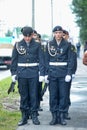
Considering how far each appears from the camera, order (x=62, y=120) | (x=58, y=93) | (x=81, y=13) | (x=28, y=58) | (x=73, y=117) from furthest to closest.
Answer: (x=81, y=13) < (x=73, y=117) < (x=58, y=93) < (x=62, y=120) < (x=28, y=58)

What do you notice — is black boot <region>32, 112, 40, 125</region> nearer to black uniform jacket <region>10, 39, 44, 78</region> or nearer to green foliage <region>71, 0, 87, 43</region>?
black uniform jacket <region>10, 39, 44, 78</region>

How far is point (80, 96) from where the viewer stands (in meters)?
14.8

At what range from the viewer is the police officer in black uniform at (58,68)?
31.0 ft

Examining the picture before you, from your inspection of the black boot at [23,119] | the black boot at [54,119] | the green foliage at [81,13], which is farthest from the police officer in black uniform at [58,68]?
the green foliage at [81,13]

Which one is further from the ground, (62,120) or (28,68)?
(28,68)

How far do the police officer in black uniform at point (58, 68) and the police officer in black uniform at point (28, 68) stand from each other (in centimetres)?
19

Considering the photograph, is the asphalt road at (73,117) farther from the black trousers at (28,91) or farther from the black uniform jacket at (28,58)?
the black uniform jacket at (28,58)

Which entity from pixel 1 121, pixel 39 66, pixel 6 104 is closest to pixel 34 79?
pixel 39 66

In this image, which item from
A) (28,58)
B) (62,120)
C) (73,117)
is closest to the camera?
(28,58)

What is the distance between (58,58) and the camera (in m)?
9.45

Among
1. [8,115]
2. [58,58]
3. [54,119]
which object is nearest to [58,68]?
[58,58]

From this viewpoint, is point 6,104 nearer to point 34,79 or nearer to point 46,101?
point 46,101

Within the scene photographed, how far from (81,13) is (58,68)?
87.1ft

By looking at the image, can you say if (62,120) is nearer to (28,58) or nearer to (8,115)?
(28,58)
